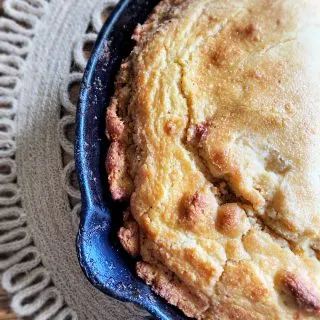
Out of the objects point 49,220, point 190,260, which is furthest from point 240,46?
point 49,220

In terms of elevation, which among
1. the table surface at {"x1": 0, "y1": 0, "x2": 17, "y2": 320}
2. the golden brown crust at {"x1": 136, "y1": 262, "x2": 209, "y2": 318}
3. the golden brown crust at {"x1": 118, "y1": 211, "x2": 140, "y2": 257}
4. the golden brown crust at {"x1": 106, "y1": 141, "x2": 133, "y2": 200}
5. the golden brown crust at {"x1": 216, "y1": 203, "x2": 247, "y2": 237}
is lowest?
the table surface at {"x1": 0, "y1": 0, "x2": 17, "y2": 320}

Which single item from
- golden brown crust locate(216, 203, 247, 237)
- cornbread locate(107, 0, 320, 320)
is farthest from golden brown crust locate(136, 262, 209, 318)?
golden brown crust locate(216, 203, 247, 237)

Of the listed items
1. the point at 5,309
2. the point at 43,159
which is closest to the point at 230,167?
the point at 43,159

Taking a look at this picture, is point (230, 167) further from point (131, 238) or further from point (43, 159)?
point (43, 159)

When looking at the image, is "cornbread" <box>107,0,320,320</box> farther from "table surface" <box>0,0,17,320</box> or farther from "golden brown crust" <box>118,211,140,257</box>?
"table surface" <box>0,0,17,320</box>

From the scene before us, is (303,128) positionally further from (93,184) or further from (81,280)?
(81,280)

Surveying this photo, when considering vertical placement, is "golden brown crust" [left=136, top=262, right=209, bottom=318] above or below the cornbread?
below

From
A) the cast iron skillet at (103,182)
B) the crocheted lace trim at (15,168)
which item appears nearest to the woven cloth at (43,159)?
the crocheted lace trim at (15,168)
